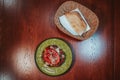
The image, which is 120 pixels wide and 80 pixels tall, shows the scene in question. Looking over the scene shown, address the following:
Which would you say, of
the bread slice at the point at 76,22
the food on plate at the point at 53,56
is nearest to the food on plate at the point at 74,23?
the bread slice at the point at 76,22

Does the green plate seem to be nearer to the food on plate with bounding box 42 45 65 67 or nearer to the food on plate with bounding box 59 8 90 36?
the food on plate with bounding box 42 45 65 67

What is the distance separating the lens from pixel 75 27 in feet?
7.81

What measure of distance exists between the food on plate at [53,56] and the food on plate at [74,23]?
0.27 meters

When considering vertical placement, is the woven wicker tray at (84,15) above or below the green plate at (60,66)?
above

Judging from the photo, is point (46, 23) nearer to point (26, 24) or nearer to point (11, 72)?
point (26, 24)

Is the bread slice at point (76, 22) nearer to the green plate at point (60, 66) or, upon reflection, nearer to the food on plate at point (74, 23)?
the food on plate at point (74, 23)

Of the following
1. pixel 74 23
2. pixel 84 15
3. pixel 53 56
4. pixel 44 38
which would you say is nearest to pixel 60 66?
pixel 53 56

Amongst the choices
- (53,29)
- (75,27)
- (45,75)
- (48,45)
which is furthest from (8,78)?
(75,27)

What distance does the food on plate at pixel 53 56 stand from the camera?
2396mm

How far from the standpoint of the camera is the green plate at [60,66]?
2.38m

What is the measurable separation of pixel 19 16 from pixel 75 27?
70cm

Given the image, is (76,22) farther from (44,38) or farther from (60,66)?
(60,66)

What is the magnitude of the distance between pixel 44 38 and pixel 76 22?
16.7 inches

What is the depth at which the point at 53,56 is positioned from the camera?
2408mm
